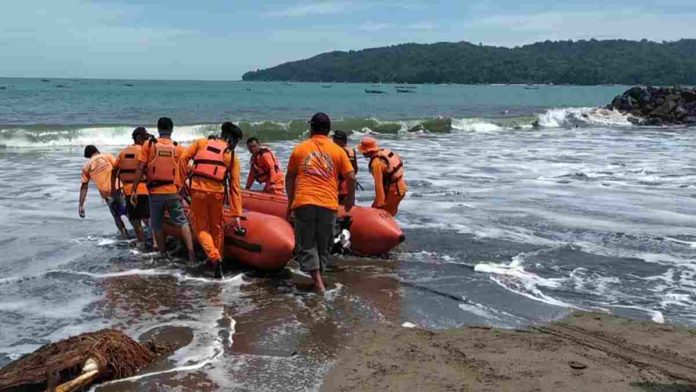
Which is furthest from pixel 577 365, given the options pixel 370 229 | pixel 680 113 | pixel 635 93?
pixel 635 93

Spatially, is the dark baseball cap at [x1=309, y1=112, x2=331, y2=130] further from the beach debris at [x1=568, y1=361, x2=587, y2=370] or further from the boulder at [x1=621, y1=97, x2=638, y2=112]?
the boulder at [x1=621, y1=97, x2=638, y2=112]

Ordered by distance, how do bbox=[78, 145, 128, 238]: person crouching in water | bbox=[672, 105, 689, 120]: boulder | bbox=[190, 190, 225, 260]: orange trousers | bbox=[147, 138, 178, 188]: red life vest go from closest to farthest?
1. bbox=[190, 190, 225, 260]: orange trousers
2. bbox=[147, 138, 178, 188]: red life vest
3. bbox=[78, 145, 128, 238]: person crouching in water
4. bbox=[672, 105, 689, 120]: boulder

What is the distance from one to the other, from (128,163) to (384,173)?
3.08 metres

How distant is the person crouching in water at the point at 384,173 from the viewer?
8.72m

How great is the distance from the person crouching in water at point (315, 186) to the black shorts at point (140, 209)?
2.68 meters

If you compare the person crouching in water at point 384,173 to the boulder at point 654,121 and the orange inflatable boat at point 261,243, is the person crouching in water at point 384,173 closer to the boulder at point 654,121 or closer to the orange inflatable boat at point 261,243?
the orange inflatable boat at point 261,243

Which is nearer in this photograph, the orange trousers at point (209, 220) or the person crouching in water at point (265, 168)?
the orange trousers at point (209, 220)

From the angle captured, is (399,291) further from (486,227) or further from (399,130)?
(399,130)

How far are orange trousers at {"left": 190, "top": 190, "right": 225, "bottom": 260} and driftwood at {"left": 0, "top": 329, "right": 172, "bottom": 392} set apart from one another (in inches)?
94.4

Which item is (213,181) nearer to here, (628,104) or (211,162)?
(211,162)

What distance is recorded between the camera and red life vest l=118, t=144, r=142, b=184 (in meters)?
8.67

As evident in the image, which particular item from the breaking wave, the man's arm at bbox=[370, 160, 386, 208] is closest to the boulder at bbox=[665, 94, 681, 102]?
the breaking wave

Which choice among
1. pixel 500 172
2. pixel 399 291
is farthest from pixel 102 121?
pixel 399 291

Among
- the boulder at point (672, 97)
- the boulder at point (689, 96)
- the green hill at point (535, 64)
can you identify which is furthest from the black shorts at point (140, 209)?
the green hill at point (535, 64)
